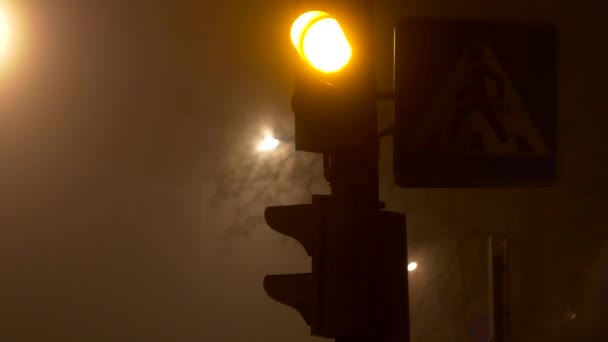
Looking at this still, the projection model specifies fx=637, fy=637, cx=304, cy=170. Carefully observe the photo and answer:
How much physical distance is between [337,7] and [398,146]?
1.89ft

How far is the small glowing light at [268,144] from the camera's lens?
442cm

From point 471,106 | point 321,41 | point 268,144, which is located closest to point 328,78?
point 321,41

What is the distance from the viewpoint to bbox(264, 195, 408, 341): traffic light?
230 centimetres

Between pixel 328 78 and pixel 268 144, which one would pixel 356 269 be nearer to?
pixel 328 78

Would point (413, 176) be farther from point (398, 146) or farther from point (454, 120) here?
point (454, 120)

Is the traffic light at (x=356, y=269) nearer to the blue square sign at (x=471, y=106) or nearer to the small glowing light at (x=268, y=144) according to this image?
the blue square sign at (x=471, y=106)

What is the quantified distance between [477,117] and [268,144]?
2107 mm

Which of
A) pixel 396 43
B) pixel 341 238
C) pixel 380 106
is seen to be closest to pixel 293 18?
pixel 396 43

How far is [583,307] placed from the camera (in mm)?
4703

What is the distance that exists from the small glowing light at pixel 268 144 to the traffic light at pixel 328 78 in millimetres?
2057

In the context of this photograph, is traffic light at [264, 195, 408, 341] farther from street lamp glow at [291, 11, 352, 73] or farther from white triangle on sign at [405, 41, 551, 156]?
street lamp glow at [291, 11, 352, 73]

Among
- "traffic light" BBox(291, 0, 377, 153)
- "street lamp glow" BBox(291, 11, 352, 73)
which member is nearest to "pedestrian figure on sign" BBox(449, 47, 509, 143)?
"traffic light" BBox(291, 0, 377, 153)

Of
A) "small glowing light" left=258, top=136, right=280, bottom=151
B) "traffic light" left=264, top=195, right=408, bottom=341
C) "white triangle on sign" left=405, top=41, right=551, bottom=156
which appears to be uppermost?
"small glowing light" left=258, top=136, right=280, bottom=151

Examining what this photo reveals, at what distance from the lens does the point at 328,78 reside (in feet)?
7.65
